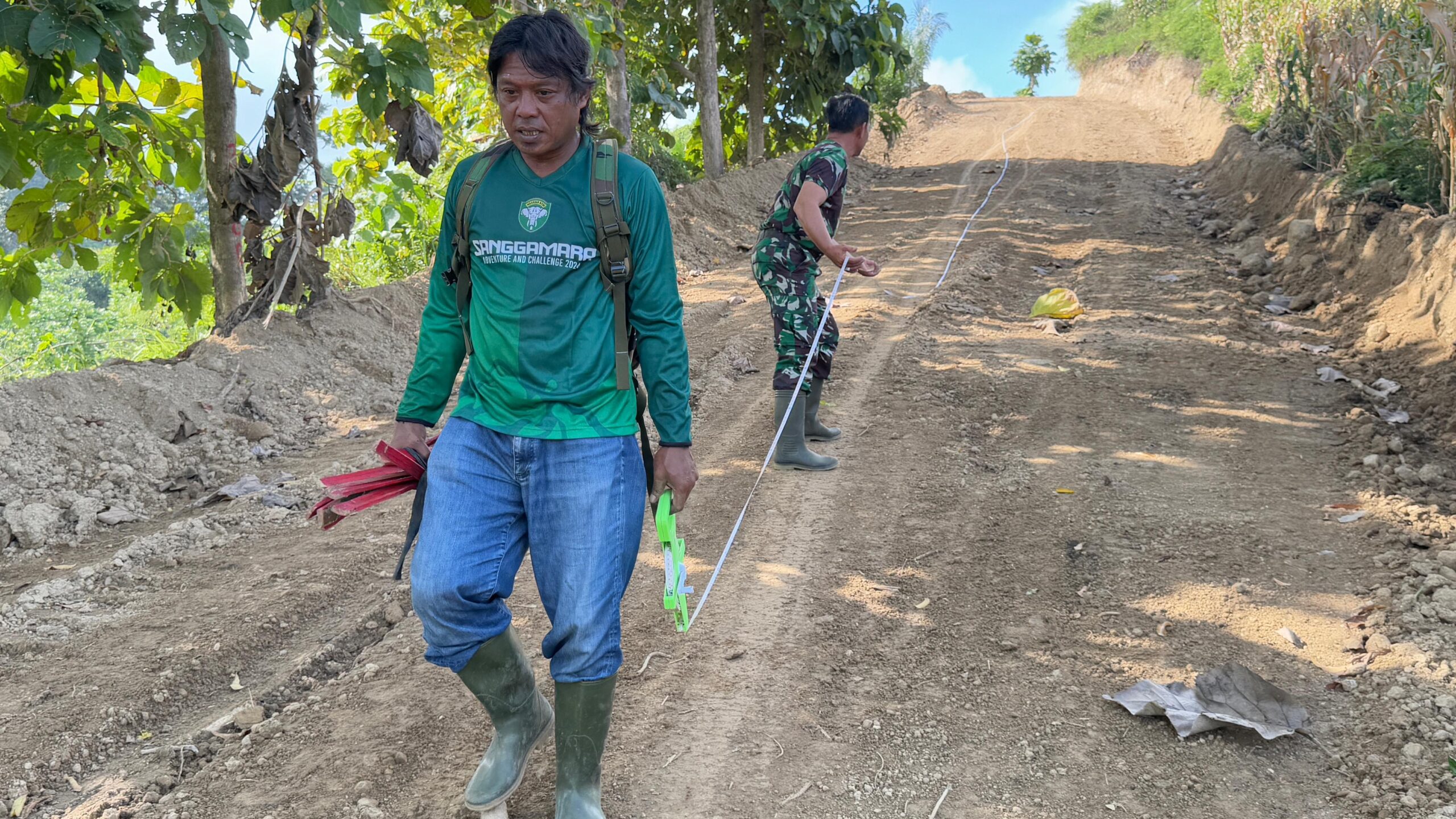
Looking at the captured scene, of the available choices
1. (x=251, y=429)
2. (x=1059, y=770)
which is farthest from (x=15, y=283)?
(x=1059, y=770)

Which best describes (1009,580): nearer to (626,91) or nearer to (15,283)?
(15,283)

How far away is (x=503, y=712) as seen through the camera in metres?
2.59

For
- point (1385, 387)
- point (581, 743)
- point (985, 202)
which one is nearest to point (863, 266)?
point (581, 743)

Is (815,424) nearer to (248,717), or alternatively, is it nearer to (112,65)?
(248,717)

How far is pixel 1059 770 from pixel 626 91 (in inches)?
387

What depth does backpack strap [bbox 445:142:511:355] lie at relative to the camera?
7.93 ft

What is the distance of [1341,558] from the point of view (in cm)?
405

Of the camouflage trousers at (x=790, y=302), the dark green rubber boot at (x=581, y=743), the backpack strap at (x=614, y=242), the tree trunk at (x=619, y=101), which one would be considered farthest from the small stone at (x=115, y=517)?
the tree trunk at (x=619, y=101)

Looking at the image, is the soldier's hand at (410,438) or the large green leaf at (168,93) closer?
the soldier's hand at (410,438)

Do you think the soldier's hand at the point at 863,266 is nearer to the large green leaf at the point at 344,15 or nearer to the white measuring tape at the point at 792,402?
the white measuring tape at the point at 792,402

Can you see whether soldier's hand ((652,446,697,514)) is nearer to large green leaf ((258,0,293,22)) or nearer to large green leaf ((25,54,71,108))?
large green leaf ((258,0,293,22))

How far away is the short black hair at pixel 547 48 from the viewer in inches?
88.7

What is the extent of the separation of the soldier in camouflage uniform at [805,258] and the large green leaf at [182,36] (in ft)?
8.57

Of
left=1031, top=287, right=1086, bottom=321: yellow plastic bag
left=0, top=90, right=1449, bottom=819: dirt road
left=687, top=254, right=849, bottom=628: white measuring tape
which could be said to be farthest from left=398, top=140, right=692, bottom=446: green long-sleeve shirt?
left=1031, top=287, right=1086, bottom=321: yellow plastic bag
